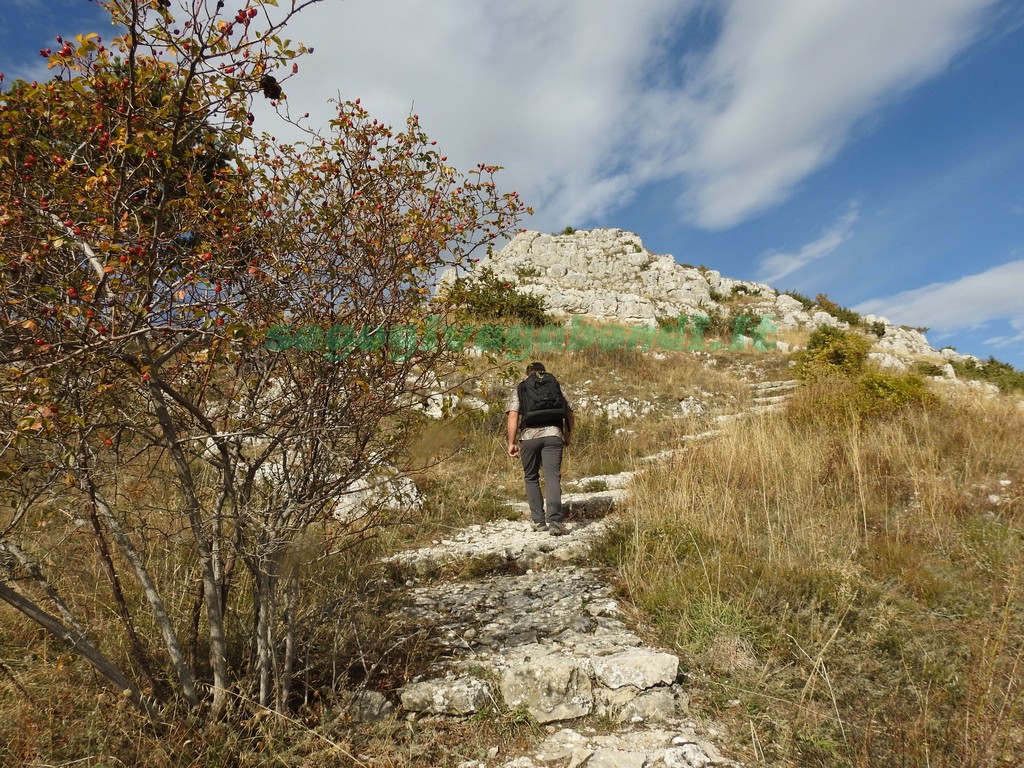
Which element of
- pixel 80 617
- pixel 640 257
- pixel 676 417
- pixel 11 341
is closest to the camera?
pixel 11 341

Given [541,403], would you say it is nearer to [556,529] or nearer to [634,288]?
[556,529]

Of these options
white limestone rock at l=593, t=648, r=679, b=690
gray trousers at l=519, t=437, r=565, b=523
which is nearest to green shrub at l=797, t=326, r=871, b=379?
gray trousers at l=519, t=437, r=565, b=523

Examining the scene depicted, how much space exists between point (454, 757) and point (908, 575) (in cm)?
350

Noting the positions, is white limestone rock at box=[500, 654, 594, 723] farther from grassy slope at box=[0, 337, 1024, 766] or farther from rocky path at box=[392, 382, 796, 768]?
grassy slope at box=[0, 337, 1024, 766]

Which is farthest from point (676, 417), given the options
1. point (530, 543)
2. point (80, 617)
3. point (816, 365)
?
point (80, 617)

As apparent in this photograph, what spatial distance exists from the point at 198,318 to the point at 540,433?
4350 millimetres

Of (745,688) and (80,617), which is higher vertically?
(80,617)

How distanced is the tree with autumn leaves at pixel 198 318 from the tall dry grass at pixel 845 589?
7.69 feet

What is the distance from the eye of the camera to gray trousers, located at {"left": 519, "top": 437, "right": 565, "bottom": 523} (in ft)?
18.6

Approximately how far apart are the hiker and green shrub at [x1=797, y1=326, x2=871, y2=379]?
854cm

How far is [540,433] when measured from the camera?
598 cm

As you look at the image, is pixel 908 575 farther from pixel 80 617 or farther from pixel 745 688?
pixel 80 617

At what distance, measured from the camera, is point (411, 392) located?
2604mm

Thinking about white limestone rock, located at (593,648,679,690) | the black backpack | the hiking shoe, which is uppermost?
the black backpack
